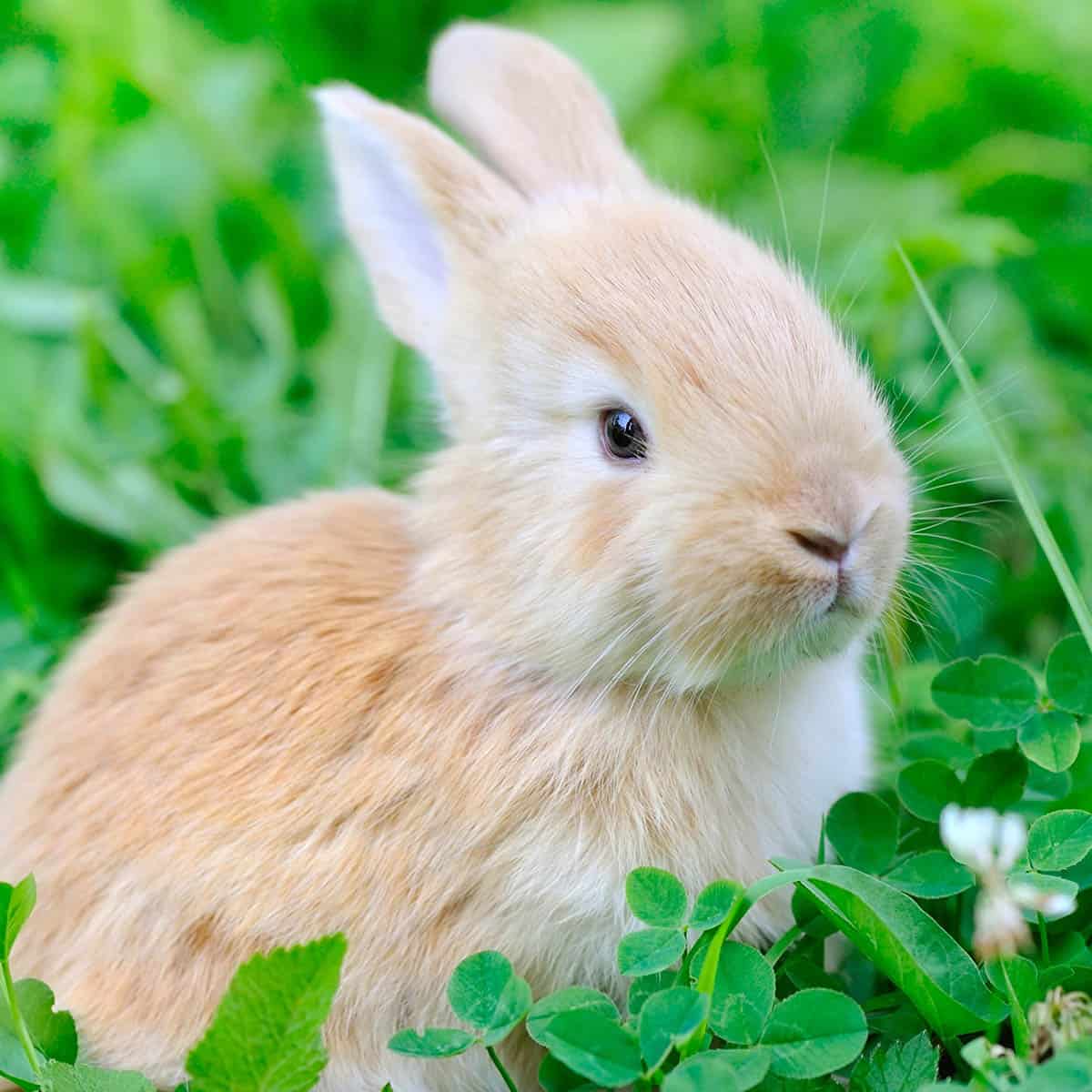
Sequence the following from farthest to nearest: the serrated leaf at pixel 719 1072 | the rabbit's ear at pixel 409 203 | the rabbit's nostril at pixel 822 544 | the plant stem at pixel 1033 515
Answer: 1. the rabbit's ear at pixel 409 203
2. the plant stem at pixel 1033 515
3. the rabbit's nostril at pixel 822 544
4. the serrated leaf at pixel 719 1072

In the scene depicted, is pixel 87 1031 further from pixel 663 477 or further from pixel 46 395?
pixel 46 395

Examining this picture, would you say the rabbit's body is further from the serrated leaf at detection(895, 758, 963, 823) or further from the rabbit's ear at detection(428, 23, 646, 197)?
the rabbit's ear at detection(428, 23, 646, 197)

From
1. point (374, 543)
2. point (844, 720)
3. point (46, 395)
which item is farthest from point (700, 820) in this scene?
point (46, 395)

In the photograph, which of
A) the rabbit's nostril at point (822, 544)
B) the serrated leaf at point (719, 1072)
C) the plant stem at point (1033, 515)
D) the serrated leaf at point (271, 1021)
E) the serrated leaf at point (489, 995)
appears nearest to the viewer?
the serrated leaf at point (719, 1072)

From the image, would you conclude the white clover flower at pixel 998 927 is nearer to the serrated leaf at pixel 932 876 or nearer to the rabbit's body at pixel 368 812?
the serrated leaf at pixel 932 876

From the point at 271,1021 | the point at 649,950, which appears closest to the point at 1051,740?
the point at 649,950

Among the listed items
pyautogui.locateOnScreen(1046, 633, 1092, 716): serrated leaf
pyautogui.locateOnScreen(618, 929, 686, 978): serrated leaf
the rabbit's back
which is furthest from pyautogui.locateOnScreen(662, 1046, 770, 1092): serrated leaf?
pyautogui.locateOnScreen(1046, 633, 1092, 716): serrated leaf

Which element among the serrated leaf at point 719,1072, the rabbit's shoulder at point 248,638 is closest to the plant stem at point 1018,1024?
the serrated leaf at point 719,1072
